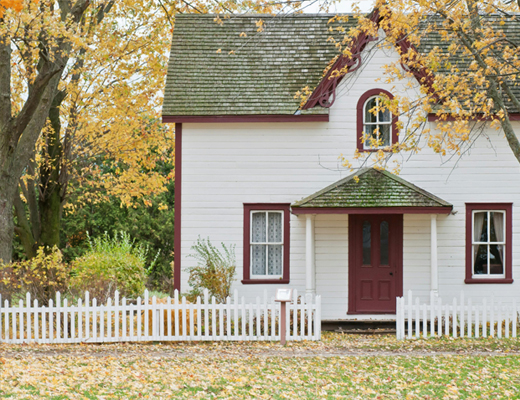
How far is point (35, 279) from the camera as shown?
13.1 m

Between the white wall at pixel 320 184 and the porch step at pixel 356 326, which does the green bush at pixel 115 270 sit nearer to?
the white wall at pixel 320 184

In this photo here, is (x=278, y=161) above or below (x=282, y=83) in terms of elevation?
below

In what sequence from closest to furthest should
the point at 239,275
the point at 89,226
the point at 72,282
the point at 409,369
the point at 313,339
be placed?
the point at 409,369 < the point at 313,339 < the point at 72,282 < the point at 239,275 < the point at 89,226

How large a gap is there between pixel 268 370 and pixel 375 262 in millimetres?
6401

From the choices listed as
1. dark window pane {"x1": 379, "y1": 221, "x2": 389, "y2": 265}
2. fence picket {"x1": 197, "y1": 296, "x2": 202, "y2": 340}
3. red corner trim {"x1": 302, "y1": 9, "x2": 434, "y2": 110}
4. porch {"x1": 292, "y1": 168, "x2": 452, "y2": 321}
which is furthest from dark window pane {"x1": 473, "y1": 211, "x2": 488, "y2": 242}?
fence picket {"x1": 197, "y1": 296, "x2": 202, "y2": 340}

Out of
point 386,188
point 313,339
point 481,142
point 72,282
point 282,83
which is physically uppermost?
point 282,83

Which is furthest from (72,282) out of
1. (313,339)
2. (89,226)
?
(89,226)

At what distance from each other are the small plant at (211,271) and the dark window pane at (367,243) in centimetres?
324

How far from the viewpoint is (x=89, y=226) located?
3678 cm

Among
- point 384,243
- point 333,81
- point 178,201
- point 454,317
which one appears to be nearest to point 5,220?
point 178,201

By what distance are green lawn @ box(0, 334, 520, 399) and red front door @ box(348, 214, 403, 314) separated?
241cm

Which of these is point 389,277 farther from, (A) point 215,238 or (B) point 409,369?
(B) point 409,369

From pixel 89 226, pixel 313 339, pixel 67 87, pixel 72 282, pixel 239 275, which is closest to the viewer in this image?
pixel 313 339

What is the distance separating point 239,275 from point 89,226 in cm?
2350
